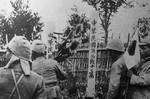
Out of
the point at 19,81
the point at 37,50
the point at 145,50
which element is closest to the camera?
the point at 19,81

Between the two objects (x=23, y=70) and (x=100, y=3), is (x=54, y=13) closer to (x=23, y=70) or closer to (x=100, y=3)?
(x=100, y=3)

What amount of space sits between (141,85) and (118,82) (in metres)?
0.18

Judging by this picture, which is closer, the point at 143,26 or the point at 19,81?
the point at 19,81

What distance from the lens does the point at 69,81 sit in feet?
14.3

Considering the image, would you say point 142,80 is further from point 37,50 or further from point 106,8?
point 106,8

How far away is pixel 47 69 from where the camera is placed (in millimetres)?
2980

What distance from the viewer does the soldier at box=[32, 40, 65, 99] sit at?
298 cm

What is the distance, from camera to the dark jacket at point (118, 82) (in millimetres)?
2660

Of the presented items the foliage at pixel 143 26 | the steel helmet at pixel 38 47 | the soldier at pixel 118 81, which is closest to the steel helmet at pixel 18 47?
the soldier at pixel 118 81

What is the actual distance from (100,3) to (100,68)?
735 millimetres

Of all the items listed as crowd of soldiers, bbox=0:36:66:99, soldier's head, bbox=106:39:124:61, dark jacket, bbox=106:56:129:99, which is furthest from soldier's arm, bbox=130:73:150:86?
crowd of soldiers, bbox=0:36:66:99

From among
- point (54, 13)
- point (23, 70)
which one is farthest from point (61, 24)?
point (23, 70)

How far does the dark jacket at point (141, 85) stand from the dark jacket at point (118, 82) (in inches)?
2.3

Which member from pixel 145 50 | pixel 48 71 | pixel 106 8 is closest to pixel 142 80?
pixel 145 50
